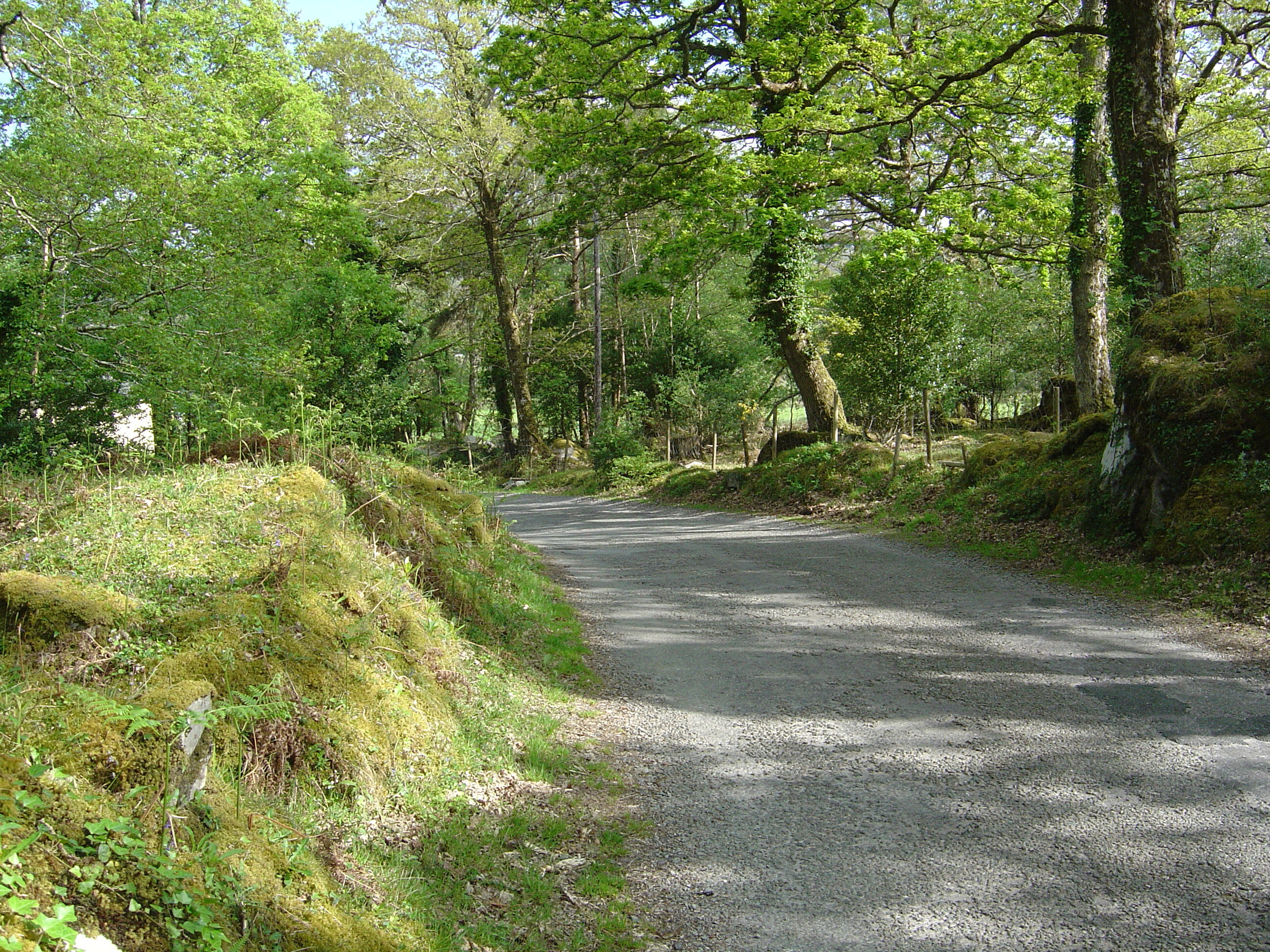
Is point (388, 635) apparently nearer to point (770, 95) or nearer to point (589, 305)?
point (770, 95)

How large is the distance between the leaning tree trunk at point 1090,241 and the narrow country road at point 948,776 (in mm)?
8407

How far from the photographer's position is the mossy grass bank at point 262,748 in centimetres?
258

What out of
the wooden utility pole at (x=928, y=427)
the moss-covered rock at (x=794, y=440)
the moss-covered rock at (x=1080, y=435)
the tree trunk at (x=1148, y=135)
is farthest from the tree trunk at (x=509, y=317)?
the moss-covered rock at (x=1080, y=435)

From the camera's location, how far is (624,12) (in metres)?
16.7

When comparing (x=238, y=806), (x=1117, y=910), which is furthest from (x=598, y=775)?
(x=1117, y=910)

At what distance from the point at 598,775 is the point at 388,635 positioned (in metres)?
1.64

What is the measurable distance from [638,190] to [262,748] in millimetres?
16035

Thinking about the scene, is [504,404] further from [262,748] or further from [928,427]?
[262,748]

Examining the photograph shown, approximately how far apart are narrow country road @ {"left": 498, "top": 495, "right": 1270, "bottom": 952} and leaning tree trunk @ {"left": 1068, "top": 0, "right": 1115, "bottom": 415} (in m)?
8.41

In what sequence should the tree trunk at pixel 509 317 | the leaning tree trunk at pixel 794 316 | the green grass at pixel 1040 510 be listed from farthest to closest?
1. the tree trunk at pixel 509 317
2. the leaning tree trunk at pixel 794 316
3. the green grass at pixel 1040 510

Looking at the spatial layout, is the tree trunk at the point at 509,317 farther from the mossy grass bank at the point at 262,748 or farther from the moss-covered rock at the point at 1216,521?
the moss-covered rock at the point at 1216,521

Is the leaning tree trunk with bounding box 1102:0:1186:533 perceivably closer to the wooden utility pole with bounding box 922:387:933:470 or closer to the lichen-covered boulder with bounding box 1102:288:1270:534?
the lichen-covered boulder with bounding box 1102:288:1270:534

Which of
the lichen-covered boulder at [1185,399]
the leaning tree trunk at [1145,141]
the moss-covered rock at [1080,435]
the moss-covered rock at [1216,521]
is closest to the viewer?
the moss-covered rock at [1216,521]

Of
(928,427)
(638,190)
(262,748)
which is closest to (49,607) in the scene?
(262,748)
